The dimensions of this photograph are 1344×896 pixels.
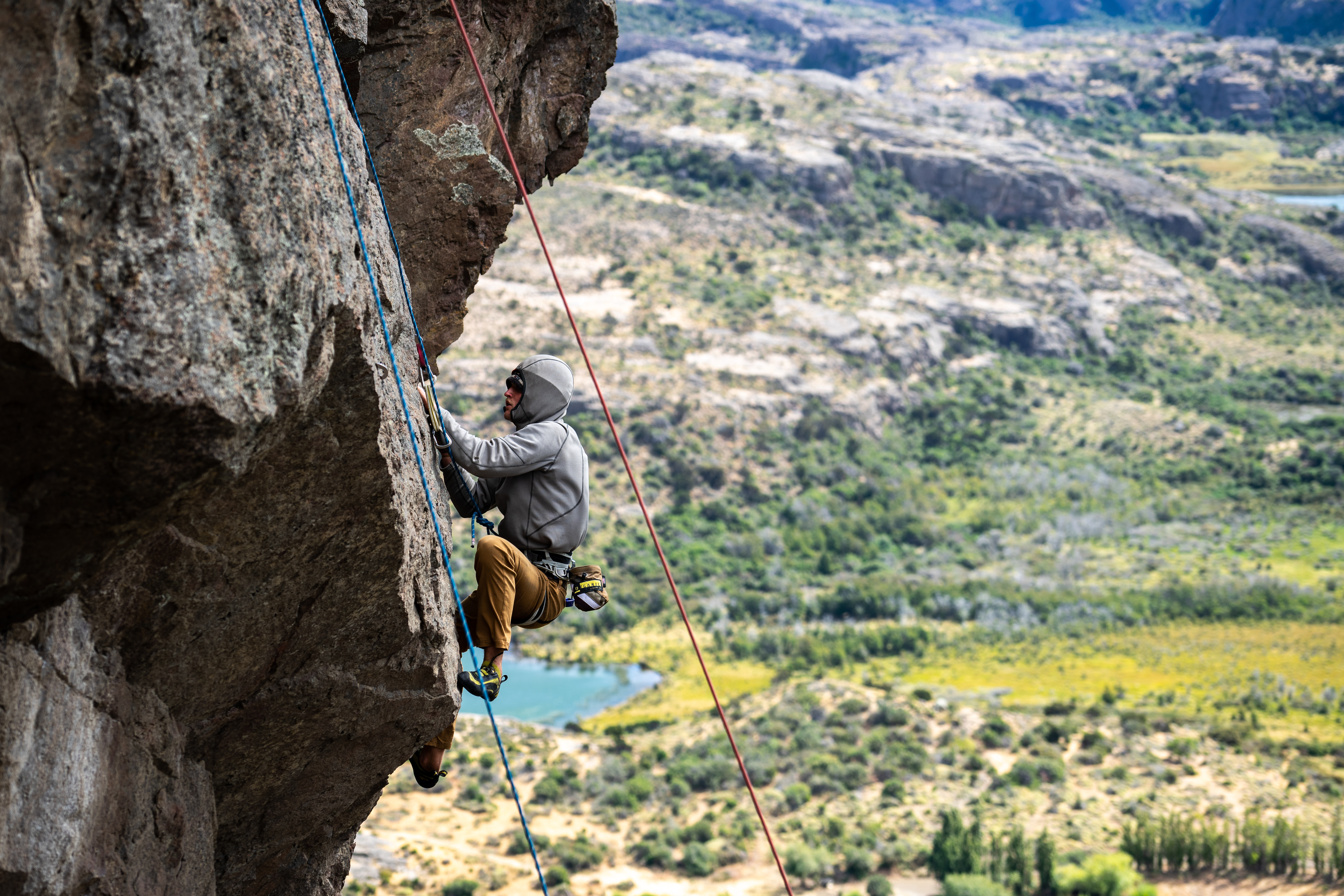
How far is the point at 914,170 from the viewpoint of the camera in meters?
110

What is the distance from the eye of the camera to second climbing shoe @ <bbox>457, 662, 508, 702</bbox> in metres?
6.57

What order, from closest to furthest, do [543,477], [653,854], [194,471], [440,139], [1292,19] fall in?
1. [194,471]
2. [543,477]
3. [440,139]
4. [653,854]
5. [1292,19]

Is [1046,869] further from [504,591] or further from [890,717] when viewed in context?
[504,591]

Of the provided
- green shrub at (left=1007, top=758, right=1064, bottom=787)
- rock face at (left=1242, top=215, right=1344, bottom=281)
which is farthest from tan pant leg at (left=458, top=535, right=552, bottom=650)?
rock face at (left=1242, top=215, right=1344, bottom=281)

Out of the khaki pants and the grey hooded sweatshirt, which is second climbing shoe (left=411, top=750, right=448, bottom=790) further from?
the grey hooded sweatshirt

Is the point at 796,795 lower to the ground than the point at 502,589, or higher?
lower

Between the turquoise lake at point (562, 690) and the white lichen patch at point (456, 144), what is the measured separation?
42577mm

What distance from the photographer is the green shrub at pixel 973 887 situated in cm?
3338

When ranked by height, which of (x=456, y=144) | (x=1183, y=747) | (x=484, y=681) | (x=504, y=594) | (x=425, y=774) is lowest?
Answer: (x=1183, y=747)

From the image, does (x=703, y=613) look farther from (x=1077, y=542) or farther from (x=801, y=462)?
(x=1077, y=542)

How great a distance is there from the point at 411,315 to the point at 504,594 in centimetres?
158

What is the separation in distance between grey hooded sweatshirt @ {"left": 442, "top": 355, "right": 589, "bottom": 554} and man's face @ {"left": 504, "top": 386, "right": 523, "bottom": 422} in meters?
0.02

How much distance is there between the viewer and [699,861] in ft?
117

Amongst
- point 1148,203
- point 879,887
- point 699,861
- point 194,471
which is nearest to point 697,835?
point 699,861
